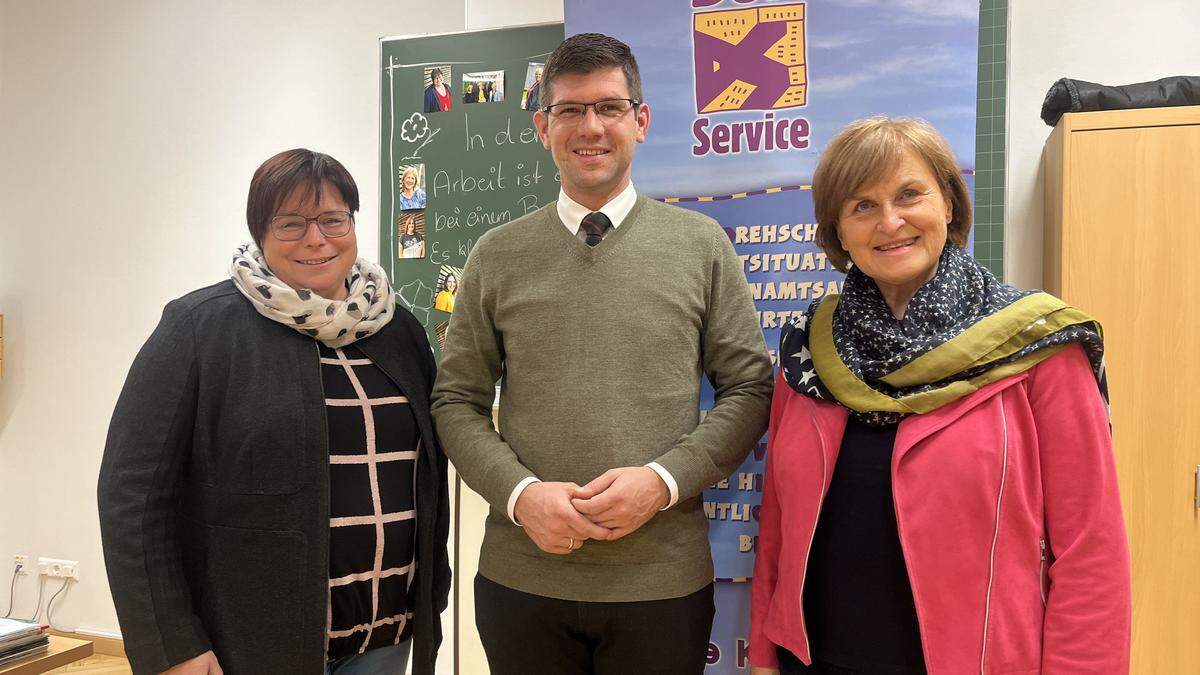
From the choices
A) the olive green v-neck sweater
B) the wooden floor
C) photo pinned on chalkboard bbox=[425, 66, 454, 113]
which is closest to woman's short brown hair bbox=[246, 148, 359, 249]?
the olive green v-neck sweater

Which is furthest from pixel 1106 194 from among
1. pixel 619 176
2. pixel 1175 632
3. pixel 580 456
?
pixel 580 456

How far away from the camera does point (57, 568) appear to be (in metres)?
3.82

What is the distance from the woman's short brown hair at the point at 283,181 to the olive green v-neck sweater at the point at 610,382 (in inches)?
14.4

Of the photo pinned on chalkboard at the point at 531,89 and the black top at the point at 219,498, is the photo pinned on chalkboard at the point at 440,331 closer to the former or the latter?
the photo pinned on chalkboard at the point at 531,89

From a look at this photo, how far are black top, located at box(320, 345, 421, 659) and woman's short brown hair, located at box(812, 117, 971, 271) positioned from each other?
3.02 ft

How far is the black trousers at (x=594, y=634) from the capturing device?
4.90ft

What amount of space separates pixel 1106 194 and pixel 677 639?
6.09 feet

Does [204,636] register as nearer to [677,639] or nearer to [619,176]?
[677,639]

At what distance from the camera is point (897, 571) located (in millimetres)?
1256

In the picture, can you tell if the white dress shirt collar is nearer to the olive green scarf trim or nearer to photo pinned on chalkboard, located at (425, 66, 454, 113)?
the olive green scarf trim

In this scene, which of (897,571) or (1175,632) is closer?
(897,571)

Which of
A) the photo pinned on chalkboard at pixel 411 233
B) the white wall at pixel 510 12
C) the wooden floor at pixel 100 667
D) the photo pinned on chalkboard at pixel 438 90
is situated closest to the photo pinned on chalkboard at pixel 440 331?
the photo pinned on chalkboard at pixel 411 233

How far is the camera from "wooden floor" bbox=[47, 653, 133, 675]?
358cm

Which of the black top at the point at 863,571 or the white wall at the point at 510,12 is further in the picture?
the white wall at the point at 510,12
